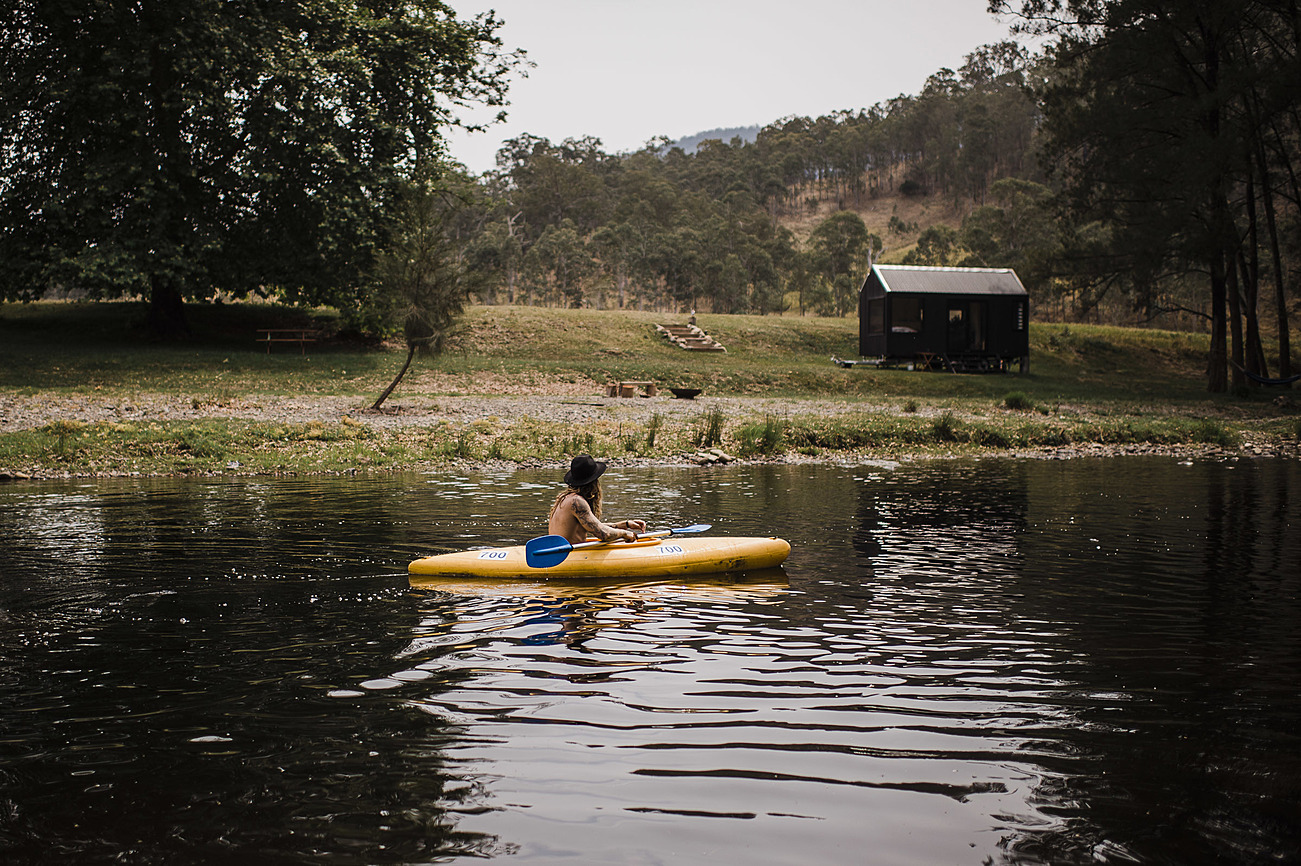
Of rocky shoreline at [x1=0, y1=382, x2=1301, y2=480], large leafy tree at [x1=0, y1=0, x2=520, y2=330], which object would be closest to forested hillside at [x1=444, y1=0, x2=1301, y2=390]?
rocky shoreline at [x1=0, y1=382, x2=1301, y2=480]

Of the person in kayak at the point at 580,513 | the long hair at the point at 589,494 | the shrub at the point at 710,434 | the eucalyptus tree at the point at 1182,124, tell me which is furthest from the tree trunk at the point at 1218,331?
the person in kayak at the point at 580,513

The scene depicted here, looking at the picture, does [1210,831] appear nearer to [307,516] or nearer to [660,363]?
[307,516]

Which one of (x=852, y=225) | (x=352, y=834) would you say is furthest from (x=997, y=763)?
(x=852, y=225)

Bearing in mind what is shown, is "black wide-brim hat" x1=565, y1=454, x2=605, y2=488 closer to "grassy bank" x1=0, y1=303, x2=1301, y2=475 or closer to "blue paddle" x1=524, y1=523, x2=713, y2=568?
"blue paddle" x1=524, y1=523, x2=713, y2=568

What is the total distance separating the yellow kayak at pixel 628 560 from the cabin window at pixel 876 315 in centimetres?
3618

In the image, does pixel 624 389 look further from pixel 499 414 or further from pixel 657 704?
pixel 657 704

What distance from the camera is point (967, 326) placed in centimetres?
4544

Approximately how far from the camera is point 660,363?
4153 cm

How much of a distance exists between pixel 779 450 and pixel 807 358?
2477cm

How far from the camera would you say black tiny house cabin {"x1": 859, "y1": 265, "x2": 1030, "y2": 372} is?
44.7 meters

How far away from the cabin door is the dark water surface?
33869 mm

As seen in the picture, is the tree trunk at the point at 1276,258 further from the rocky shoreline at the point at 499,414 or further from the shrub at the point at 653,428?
the shrub at the point at 653,428

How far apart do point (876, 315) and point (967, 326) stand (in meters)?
4.16

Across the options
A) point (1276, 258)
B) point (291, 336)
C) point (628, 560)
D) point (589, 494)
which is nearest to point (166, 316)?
point (291, 336)
